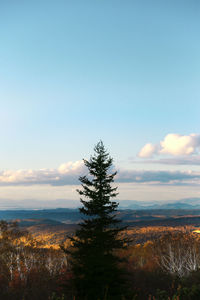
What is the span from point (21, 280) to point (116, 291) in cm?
2573

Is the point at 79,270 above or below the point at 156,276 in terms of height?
above

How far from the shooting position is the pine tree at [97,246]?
2120cm

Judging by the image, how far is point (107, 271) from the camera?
21578mm

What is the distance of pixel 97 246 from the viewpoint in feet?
72.7

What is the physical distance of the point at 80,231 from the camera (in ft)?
74.6

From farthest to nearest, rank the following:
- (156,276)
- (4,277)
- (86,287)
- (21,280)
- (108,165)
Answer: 1. (156,276)
2. (4,277)
3. (21,280)
4. (108,165)
5. (86,287)

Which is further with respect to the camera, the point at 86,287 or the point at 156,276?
the point at 156,276

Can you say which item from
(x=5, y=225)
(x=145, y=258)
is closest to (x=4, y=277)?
(x=5, y=225)

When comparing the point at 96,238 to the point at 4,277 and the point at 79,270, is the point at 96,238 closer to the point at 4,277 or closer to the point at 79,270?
the point at 79,270

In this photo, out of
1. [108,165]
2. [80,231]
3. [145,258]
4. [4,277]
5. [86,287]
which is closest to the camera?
[86,287]

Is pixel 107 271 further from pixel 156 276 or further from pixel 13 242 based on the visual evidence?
pixel 156 276

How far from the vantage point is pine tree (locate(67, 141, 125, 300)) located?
2120 centimetres

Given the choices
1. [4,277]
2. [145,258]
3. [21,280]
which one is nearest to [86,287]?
[21,280]

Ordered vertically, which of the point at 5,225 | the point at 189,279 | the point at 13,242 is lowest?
the point at 189,279
